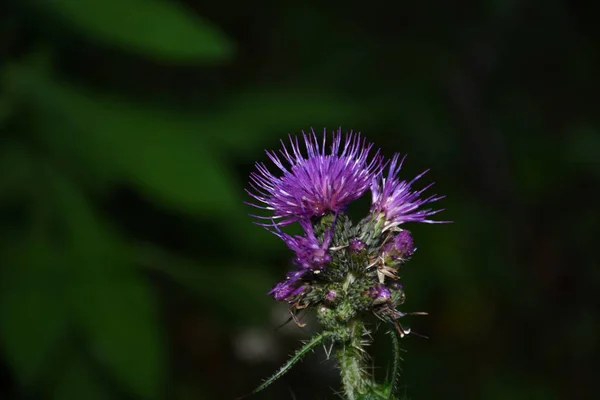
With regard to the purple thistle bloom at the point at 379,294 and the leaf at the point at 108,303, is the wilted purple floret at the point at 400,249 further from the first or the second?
the leaf at the point at 108,303

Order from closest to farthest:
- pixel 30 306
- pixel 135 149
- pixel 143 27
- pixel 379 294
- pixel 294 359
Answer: pixel 294 359
pixel 379 294
pixel 30 306
pixel 143 27
pixel 135 149

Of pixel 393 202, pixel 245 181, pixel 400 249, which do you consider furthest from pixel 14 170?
pixel 400 249

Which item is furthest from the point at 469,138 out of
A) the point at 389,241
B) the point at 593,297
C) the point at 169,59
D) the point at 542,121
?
the point at 389,241

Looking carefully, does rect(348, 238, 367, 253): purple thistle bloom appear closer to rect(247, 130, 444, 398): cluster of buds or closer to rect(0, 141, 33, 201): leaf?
rect(247, 130, 444, 398): cluster of buds

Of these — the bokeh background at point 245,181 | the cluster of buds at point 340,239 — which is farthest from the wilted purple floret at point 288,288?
the bokeh background at point 245,181

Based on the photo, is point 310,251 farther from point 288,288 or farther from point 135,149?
point 135,149

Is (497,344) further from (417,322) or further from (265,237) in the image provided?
(265,237)
